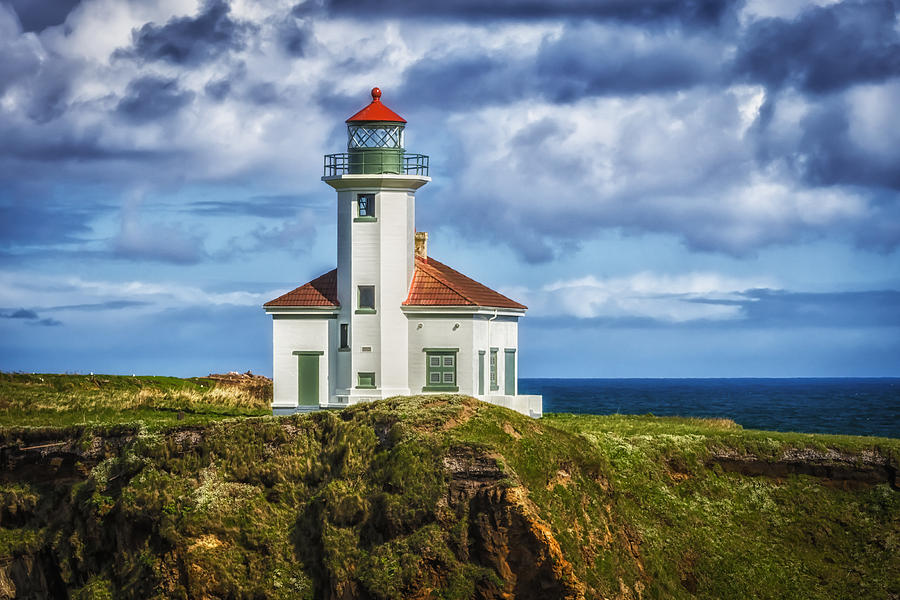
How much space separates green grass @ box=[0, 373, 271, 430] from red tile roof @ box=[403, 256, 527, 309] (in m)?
7.55

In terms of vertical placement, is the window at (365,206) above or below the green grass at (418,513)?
above

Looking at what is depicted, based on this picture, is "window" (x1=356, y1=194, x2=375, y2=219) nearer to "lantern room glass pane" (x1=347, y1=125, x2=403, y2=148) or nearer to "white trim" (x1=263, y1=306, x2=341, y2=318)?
"lantern room glass pane" (x1=347, y1=125, x2=403, y2=148)

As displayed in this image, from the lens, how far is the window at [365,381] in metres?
37.2

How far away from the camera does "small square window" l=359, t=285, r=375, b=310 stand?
37.5 m

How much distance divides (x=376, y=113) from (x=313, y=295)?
6.17 m

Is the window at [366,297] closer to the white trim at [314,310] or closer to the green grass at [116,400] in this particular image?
the white trim at [314,310]

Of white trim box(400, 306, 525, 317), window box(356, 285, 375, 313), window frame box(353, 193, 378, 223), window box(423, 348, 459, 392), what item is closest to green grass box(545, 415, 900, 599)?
window box(423, 348, 459, 392)

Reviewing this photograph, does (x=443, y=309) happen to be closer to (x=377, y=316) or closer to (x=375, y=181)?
(x=377, y=316)

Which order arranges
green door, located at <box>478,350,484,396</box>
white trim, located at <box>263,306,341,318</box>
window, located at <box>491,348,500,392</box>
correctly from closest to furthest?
1. green door, located at <box>478,350,484,396</box>
2. white trim, located at <box>263,306,341,318</box>
3. window, located at <box>491,348,500,392</box>

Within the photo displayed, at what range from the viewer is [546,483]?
2809cm

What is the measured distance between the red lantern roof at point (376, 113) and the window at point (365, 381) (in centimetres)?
801

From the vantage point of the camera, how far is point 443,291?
3759 centimetres

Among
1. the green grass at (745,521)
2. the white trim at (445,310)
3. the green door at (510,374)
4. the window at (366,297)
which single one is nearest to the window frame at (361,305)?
the window at (366,297)

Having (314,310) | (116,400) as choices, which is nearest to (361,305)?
(314,310)
